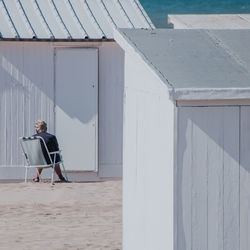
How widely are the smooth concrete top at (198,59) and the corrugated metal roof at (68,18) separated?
7.56 meters

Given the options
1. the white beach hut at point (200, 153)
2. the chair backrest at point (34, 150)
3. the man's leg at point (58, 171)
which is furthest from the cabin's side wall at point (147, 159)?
the man's leg at point (58, 171)

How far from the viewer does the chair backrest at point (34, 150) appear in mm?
15266

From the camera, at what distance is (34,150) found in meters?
15.4

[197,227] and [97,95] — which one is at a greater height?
[97,95]

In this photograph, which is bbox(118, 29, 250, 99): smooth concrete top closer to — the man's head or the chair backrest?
the chair backrest

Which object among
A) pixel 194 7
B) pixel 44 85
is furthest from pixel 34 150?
pixel 194 7

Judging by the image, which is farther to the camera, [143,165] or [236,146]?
[143,165]

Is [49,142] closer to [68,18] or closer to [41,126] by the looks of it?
[41,126]

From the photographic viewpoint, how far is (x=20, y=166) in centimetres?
1620

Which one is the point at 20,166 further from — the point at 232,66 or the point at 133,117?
the point at 232,66

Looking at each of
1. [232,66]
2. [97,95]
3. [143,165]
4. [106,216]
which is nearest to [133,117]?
[143,165]

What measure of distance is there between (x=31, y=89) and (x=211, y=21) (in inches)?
137

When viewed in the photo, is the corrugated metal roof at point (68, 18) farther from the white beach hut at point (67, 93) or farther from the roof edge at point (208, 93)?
the roof edge at point (208, 93)

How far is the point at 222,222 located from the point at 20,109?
9.31m
